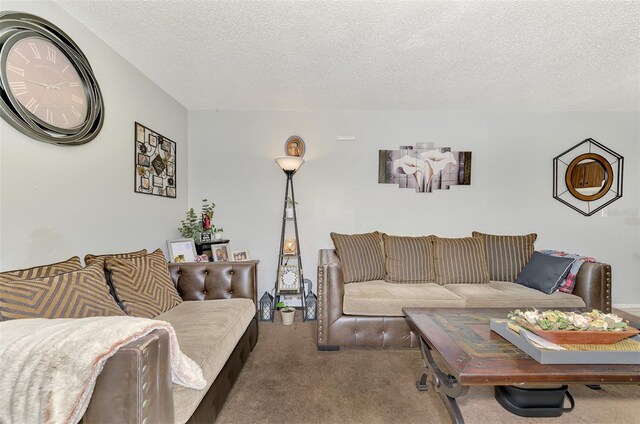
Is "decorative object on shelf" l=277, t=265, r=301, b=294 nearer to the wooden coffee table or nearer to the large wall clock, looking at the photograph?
the wooden coffee table

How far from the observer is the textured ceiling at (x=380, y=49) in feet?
5.52

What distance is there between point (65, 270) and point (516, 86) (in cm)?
371

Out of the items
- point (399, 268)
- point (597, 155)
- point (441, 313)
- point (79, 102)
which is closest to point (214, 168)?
point (79, 102)

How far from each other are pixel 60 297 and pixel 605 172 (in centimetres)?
502

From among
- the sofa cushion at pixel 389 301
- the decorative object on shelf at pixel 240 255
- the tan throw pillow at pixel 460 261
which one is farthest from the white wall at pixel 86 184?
the tan throw pillow at pixel 460 261

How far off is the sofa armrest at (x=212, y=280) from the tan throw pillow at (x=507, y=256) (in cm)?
240

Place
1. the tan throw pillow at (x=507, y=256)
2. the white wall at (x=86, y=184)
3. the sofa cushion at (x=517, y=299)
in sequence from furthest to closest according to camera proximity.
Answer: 1. the tan throw pillow at (x=507, y=256)
2. the sofa cushion at (x=517, y=299)
3. the white wall at (x=86, y=184)

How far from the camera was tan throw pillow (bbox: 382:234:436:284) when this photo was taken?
2773 millimetres

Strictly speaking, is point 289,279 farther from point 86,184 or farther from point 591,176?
point 591,176

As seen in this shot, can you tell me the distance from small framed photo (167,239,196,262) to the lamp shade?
123 cm

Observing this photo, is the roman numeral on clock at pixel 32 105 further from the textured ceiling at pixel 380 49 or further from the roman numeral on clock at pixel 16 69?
the textured ceiling at pixel 380 49

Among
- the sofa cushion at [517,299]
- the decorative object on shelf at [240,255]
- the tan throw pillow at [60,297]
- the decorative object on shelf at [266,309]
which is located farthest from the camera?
the decorative object on shelf at [240,255]

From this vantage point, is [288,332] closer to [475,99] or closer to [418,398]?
[418,398]

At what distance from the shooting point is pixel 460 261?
281 centimetres
